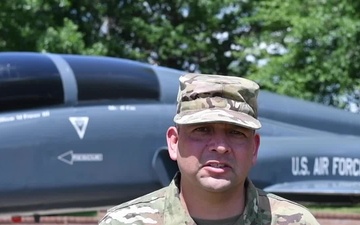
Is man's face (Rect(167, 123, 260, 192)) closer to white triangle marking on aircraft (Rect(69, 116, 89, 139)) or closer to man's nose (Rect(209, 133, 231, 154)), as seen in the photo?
man's nose (Rect(209, 133, 231, 154))

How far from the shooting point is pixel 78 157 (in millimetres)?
9430

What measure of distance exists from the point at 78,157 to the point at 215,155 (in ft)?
23.0

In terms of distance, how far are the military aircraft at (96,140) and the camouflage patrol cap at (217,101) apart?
21.8 ft

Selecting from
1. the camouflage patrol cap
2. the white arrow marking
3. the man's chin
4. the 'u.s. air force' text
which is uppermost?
the camouflage patrol cap

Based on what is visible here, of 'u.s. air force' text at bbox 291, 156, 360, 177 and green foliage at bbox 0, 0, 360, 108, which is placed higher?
'u.s. air force' text at bbox 291, 156, 360, 177

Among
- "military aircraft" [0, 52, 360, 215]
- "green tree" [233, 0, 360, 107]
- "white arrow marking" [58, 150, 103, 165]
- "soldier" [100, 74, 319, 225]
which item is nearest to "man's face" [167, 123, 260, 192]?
"soldier" [100, 74, 319, 225]

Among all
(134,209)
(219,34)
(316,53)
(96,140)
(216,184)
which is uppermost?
(216,184)

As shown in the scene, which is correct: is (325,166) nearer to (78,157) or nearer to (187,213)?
(78,157)

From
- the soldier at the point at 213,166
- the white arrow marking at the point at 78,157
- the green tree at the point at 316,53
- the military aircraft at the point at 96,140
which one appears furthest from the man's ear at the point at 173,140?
the green tree at the point at 316,53

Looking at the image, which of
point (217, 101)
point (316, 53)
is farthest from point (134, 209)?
point (316, 53)

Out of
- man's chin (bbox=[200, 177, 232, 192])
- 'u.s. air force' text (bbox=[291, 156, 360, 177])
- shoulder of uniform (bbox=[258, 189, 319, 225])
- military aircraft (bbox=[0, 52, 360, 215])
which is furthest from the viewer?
'u.s. air force' text (bbox=[291, 156, 360, 177])

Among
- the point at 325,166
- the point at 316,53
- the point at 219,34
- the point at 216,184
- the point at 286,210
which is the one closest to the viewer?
the point at 216,184

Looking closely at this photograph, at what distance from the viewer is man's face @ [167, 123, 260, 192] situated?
2.49 m

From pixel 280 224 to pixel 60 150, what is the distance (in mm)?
6845
